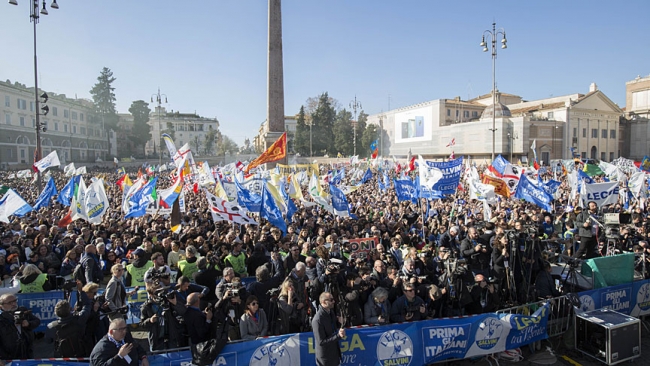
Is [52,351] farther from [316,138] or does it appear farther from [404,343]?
[316,138]

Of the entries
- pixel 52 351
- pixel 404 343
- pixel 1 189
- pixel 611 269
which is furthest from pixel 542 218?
pixel 1 189

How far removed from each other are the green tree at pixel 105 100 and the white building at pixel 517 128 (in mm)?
52468

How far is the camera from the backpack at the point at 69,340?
4.70 m

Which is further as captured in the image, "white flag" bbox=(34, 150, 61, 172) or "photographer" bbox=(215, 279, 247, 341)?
"white flag" bbox=(34, 150, 61, 172)

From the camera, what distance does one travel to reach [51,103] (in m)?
67.1

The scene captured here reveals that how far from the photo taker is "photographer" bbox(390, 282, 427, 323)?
5781 mm

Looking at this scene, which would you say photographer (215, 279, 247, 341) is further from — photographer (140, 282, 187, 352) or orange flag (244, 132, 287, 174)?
orange flag (244, 132, 287, 174)

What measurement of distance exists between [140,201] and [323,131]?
64.7m

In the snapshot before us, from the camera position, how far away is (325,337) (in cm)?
477

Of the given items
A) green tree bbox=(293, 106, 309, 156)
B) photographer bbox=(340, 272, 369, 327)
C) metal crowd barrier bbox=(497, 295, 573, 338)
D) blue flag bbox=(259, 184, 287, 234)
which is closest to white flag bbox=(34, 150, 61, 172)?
blue flag bbox=(259, 184, 287, 234)

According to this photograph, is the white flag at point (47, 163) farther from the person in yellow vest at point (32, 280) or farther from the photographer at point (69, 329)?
the photographer at point (69, 329)

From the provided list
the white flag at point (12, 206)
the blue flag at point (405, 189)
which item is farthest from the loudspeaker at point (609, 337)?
the white flag at point (12, 206)

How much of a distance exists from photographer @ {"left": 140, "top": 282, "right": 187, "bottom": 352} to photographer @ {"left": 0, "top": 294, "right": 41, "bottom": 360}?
133 centimetres

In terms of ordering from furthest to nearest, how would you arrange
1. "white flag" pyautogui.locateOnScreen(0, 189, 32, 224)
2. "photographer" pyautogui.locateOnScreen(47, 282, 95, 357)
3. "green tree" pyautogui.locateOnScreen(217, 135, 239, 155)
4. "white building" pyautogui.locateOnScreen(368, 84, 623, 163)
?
1. "green tree" pyautogui.locateOnScreen(217, 135, 239, 155)
2. "white building" pyautogui.locateOnScreen(368, 84, 623, 163)
3. "white flag" pyautogui.locateOnScreen(0, 189, 32, 224)
4. "photographer" pyautogui.locateOnScreen(47, 282, 95, 357)
